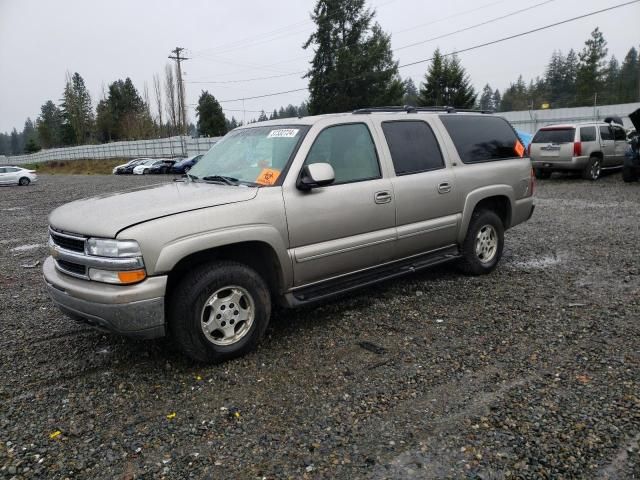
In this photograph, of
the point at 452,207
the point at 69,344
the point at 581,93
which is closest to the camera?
the point at 69,344

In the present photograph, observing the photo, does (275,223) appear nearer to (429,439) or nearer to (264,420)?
(264,420)

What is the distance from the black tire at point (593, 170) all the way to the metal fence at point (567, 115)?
44.5 ft

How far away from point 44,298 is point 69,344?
164 cm

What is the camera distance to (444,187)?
5043mm

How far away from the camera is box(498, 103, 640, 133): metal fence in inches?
1080

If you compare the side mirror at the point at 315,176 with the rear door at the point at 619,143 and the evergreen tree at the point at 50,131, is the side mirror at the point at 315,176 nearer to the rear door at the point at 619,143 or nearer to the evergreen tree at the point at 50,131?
the rear door at the point at 619,143

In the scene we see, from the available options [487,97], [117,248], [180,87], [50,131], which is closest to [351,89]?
[180,87]

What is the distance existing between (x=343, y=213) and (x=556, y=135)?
1335 centimetres

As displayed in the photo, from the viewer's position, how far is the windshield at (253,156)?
4090 millimetres

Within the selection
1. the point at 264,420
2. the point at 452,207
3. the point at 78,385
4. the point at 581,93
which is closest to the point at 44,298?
the point at 78,385

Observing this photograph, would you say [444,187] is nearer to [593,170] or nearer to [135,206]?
[135,206]

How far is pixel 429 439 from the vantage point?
8.94 ft

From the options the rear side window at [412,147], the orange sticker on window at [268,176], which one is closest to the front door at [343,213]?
the orange sticker on window at [268,176]

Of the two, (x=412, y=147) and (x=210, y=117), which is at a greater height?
(x=210, y=117)
